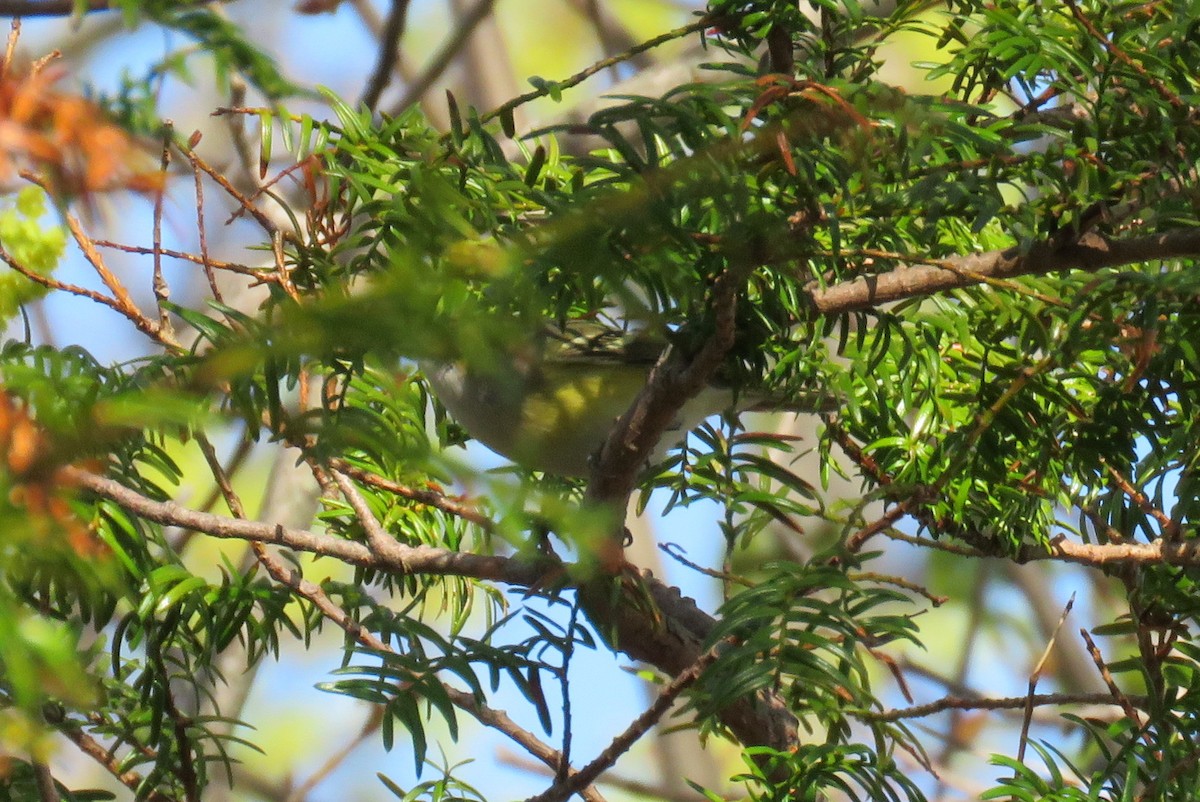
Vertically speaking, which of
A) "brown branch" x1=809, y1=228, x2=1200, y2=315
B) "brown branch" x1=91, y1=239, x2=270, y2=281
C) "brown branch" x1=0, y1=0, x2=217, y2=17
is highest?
"brown branch" x1=809, y1=228, x2=1200, y2=315

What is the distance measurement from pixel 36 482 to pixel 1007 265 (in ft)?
2.99

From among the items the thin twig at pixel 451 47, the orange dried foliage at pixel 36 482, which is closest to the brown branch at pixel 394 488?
the orange dried foliage at pixel 36 482

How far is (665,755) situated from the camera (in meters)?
4.65

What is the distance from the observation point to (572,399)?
2361 millimetres

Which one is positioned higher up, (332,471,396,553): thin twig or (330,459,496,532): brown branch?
(330,459,496,532): brown branch

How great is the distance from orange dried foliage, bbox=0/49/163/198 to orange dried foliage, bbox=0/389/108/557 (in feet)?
0.41

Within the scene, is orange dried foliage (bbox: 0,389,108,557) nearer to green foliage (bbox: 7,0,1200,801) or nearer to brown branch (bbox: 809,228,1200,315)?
green foliage (bbox: 7,0,1200,801)

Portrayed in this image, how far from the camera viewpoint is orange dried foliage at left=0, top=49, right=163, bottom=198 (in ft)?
1.75

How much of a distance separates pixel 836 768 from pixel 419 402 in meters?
0.89

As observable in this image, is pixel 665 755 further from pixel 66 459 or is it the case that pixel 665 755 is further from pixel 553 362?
pixel 66 459

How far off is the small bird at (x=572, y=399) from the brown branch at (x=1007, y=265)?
1.34ft

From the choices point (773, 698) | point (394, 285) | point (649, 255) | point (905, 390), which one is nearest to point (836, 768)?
point (773, 698)

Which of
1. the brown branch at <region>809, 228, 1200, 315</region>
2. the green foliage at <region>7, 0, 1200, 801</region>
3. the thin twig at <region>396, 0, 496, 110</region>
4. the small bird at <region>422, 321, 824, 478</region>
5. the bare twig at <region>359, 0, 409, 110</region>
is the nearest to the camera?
the green foliage at <region>7, 0, 1200, 801</region>

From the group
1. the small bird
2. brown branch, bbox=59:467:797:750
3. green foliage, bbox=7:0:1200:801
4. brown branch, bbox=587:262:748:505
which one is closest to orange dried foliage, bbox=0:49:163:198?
green foliage, bbox=7:0:1200:801
